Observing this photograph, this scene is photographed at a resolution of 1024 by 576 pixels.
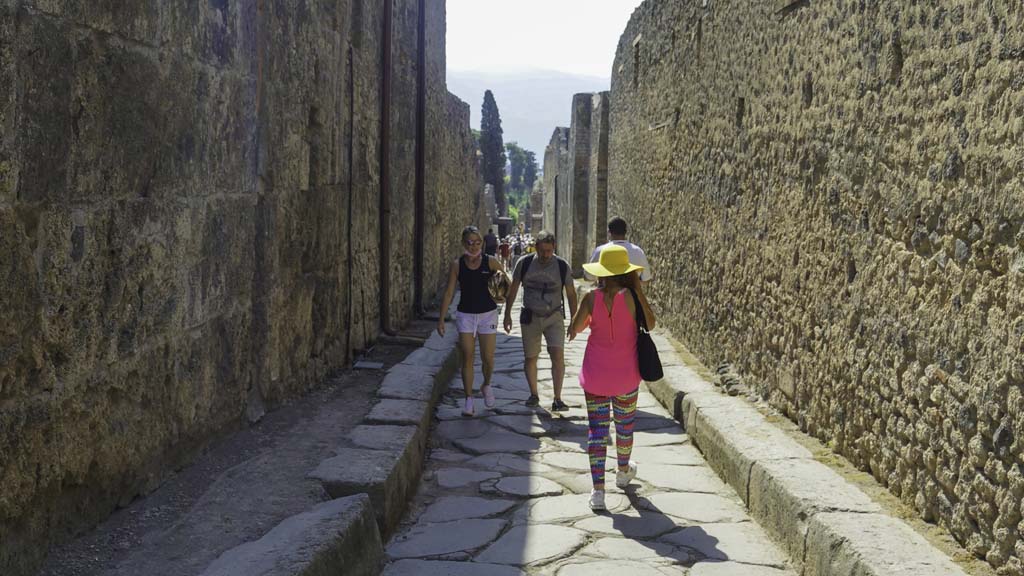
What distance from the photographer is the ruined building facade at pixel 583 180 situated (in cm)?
2005

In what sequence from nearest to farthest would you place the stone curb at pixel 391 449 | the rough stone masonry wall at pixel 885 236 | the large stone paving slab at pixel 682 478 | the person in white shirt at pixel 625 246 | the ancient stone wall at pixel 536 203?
1. the rough stone masonry wall at pixel 885 236
2. the stone curb at pixel 391 449
3. the large stone paving slab at pixel 682 478
4. the person in white shirt at pixel 625 246
5. the ancient stone wall at pixel 536 203

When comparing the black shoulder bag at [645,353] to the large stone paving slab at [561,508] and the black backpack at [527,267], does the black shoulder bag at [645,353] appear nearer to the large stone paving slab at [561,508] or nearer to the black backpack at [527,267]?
the large stone paving slab at [561,508]

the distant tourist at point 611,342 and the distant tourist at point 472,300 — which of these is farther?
the distant tourist at point 472,300

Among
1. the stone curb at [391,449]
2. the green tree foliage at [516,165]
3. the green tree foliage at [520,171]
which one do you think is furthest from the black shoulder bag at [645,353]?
the green tree foliage at [516,165]

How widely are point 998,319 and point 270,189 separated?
12.5 feet

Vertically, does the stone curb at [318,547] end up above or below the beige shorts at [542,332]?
below

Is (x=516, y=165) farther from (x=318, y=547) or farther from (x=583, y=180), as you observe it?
(x=318, y=547)

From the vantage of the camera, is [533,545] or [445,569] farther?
[533,545]

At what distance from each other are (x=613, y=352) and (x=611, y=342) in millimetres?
53

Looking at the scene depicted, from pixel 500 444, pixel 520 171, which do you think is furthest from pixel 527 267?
pixel 520 171

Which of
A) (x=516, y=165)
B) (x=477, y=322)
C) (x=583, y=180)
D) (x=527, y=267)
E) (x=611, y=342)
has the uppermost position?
(x=516, y=165)

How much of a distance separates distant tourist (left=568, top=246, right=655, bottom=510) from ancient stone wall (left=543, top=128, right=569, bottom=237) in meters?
21.4

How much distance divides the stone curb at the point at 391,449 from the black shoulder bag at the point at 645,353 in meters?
1.24

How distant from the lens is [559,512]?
212 inches
